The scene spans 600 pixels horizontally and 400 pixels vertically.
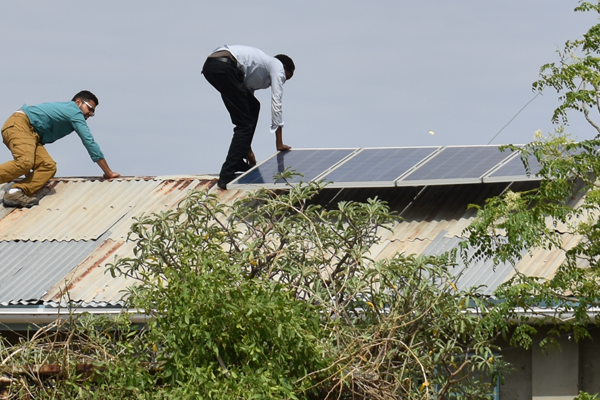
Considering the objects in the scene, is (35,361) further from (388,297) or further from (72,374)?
(388,297)

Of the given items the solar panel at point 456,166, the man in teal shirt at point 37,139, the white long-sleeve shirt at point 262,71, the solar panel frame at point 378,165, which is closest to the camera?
the solar panel at point 456,166

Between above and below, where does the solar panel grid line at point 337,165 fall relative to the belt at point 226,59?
below

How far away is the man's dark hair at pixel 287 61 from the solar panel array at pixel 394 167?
1152 millimetres

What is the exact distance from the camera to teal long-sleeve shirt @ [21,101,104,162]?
12461 mm

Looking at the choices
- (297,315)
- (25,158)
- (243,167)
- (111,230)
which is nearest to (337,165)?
(243,167)

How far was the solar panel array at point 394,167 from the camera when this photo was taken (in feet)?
34.0

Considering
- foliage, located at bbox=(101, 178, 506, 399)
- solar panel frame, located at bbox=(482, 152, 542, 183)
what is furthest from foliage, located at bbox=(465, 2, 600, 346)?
solar panel frame, located at bbox=(482, 152, 542, 183)

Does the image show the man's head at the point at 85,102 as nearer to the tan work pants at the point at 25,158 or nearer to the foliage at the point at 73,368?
the tan work pants at the point at 25,158

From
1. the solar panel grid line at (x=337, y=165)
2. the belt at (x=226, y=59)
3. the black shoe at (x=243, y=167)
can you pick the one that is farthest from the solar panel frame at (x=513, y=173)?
the belt at (x=226, y=59)

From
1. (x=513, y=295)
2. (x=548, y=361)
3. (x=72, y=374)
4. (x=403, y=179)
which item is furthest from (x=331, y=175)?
(x=72, y=374)

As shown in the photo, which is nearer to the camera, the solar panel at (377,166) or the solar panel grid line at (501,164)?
the solar panel grid line at (501,164)

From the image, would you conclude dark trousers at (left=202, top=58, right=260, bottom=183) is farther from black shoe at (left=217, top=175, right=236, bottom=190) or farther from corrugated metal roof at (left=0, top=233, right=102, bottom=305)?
corrugated metal roof at (left=0, top=233, right=102, bottom=305)

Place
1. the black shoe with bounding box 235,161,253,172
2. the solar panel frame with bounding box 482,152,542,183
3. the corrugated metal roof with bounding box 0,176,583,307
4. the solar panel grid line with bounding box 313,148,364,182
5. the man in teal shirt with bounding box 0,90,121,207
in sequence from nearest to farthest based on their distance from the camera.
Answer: the corrugated metal roof with bounding box 0,176,583,307 < the solar panel frame with bounding box 482,152,542,183 < the solar panel grid line with bounding box 313,148,364,182 < the black shoe with bounding box 235,161,253,172 < the man in teal shirt with bounding box 0,90,121,207

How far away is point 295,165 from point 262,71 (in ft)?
4.33
